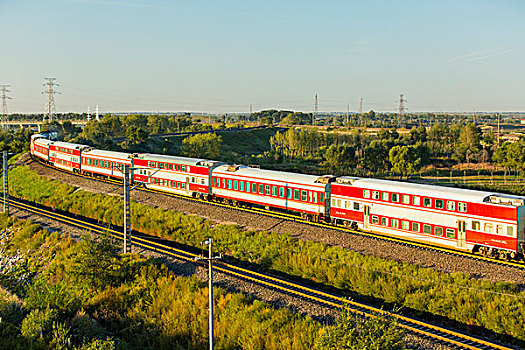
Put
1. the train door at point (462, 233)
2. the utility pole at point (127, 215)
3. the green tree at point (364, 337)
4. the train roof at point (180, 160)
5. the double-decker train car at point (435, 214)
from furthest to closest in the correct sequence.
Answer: the train roof at point (180, 160) → the utility pole at point (127, 215) → the train door at point (462, 233) → the double-decker train car at point (435, 214) → the green tree at point (364, 337)

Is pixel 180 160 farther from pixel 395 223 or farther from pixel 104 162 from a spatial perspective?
pixel 395 223

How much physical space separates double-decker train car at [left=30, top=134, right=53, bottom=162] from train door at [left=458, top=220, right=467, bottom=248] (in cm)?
6076

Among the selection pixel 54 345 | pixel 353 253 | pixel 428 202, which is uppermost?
pixel 428 202

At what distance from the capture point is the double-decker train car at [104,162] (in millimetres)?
50125

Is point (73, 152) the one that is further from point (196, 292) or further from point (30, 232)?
point (196, 292)

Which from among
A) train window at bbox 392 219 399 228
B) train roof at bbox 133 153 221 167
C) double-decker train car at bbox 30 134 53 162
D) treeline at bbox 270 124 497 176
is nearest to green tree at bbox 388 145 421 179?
treeline at bbox 270 124 497 176

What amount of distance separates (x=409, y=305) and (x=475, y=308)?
2.69 metres

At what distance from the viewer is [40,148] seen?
2808 inches

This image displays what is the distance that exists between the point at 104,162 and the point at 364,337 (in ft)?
150

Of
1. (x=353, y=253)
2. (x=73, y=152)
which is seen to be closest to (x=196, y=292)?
(x=353, y=253)

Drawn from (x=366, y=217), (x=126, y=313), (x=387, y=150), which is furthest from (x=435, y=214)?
(x=387, y=150)

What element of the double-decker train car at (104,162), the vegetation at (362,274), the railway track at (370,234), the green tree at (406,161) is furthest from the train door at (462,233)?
the green tree at (406,161)

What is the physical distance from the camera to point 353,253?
24953 mm

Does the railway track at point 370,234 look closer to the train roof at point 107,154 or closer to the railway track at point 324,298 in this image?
the railway track at point 324,298
